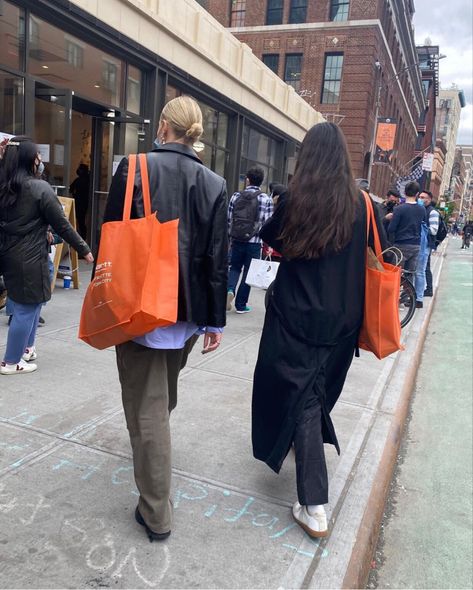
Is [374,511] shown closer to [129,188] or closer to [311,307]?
[311,307]

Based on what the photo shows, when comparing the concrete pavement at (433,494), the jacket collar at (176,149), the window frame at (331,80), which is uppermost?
the window frame at (331,80)

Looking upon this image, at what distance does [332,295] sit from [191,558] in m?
1.37

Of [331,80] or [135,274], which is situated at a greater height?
[331,80]

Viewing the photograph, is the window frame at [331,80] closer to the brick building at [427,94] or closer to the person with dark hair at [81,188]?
the person with dark hair at [81,188]

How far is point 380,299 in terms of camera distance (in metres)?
2.64

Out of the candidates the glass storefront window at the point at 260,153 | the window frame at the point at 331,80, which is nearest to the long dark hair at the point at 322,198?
the glass storefront window at the point at 260,153

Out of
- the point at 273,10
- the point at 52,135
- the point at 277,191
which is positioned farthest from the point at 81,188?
the point at 273,10

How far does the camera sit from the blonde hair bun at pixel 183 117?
238 cm

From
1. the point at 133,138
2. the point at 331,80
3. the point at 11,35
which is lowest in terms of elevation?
the point at 133,138

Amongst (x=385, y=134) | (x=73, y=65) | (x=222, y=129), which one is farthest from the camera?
(x=385, y=134)

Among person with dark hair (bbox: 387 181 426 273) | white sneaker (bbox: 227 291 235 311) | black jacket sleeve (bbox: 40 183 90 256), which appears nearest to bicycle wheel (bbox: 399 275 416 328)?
person with dark hair (bbox: 387 181 426 273)

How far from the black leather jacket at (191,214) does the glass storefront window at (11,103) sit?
6035mm

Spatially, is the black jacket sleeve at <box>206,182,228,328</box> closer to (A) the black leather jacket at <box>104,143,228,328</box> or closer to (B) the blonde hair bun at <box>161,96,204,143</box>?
(A) the black leather jacket at <box>104,143,228,328</box>

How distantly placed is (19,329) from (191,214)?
2427 millimetres
